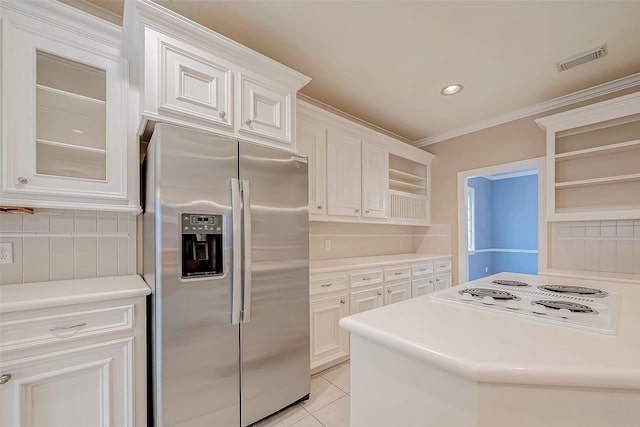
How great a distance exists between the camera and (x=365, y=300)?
2588 millimetres

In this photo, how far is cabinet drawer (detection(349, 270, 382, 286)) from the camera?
8.18ft

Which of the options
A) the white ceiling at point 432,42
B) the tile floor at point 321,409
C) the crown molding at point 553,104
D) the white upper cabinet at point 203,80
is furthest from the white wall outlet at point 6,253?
the crown molding at point 553,104

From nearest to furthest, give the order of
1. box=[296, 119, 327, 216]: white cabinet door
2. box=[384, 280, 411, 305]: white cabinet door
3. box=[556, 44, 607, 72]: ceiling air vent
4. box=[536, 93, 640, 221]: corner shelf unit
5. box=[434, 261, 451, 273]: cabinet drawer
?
box=[556, 44, 607, 72]: ceiling air vent → box=[536, 93, 640, 221]: corner shelf unit → box=[296, 119, 327, 216]: white cabinet door → box=[384, 280, 411, 305]: white cabinet door → box=[434, 261, 451, 273]: cabinet drawer

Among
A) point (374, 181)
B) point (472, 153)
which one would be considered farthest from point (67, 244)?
point (472, 153)

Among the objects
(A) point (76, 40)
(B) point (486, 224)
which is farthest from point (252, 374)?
(B) point (486, 224)

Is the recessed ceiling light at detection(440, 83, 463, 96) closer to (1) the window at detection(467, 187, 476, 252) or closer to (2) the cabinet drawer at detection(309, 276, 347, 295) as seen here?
(2) the cabinet drawer at detection(309, 276, 347, 295)

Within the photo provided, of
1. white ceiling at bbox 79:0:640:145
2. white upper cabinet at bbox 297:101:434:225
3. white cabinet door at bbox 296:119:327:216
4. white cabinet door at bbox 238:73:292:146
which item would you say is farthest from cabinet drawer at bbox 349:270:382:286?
white ceiling at bbox 79:0:640:145

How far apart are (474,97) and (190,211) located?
2896 millimetres

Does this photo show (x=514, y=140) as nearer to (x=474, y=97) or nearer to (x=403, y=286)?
(x=474, y=97)

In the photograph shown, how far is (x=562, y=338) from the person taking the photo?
0.75 metres

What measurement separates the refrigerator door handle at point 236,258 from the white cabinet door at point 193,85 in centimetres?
43

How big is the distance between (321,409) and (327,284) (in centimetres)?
86

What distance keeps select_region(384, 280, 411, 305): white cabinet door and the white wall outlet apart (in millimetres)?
2752

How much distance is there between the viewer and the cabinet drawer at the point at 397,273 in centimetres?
281
